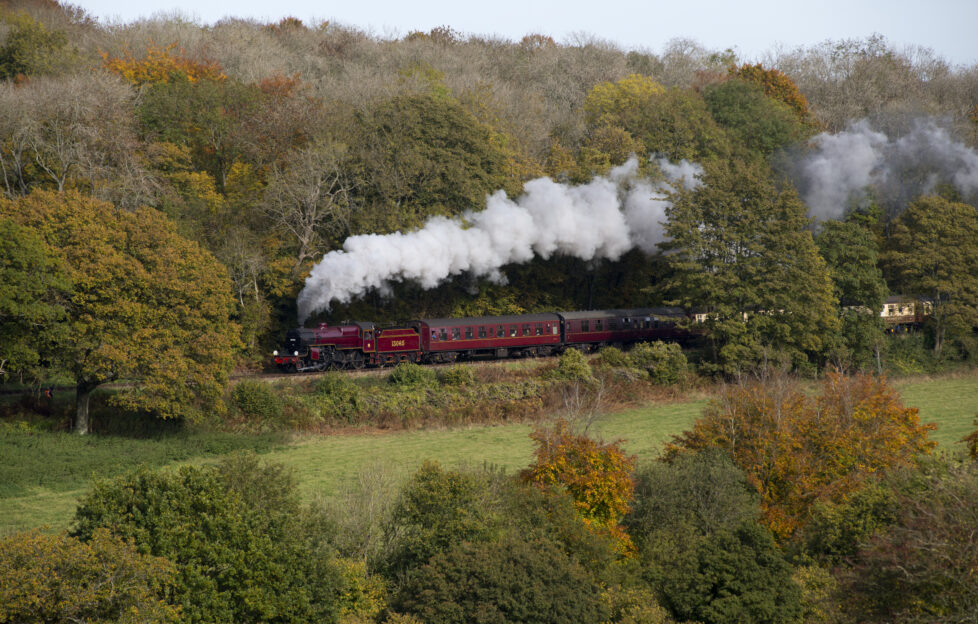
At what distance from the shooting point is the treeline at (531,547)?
18.3m

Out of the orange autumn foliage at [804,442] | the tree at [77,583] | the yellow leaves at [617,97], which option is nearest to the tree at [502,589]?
the tree at [77,583]

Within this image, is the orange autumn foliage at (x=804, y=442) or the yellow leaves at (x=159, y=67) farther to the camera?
the yellow leaves at (x=159, y=67)

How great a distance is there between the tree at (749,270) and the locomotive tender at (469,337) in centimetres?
330

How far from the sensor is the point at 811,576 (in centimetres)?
2381

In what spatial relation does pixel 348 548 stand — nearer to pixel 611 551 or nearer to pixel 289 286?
pixel 611 551

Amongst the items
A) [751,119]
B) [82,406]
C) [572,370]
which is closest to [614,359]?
[572,370]

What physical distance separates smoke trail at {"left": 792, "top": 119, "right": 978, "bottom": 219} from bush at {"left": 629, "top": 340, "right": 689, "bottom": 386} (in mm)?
18638

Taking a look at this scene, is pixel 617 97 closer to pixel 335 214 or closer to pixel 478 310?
pixel 478 310

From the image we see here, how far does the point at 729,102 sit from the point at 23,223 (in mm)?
47661

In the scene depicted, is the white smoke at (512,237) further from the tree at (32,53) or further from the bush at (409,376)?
the tree at (32,53)

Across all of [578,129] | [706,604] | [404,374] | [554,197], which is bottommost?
[706,604]

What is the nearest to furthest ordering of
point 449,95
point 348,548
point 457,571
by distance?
point 457,571 < point 348,548 < point 449,95

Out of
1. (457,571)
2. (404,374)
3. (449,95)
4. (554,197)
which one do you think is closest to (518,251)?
(554,197)

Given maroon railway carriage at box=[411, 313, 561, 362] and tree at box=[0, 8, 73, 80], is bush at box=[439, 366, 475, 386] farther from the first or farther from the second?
tree at box=[0, 8, 73, 80]
